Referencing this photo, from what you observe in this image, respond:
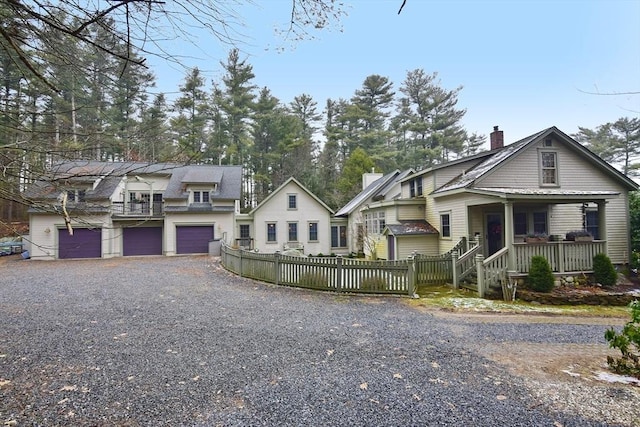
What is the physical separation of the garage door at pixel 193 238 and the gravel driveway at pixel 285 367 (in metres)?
13.2

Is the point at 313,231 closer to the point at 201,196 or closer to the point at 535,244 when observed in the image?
the point at 201,196

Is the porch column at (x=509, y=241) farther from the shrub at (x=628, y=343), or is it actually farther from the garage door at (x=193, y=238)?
the garage door at (x=193, y=238)

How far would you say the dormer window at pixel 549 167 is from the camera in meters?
13.3

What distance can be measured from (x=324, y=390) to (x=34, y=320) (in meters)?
Answer: 6.93

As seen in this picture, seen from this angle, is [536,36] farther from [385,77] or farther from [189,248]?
[385,77]

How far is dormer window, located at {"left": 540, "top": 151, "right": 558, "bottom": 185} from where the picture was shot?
13273 mm

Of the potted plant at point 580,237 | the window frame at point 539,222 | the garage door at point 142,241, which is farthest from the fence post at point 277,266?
the garage door at point 142,241

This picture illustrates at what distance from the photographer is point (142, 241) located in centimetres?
2161

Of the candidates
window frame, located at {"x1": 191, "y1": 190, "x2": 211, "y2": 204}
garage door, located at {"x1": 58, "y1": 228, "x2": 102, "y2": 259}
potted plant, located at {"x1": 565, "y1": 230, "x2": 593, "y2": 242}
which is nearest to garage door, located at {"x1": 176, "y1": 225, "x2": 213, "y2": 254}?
window frame, located at {"x1": 191, "y1": 190, "x2": 211, "y2": 204}

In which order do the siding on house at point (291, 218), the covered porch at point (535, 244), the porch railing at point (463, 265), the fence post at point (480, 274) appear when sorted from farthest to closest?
the siding on house at point (291, 218)
the porch railing at point (463, 265)
the covered porch at point (535, 244)
the fence post at point (480, 274)

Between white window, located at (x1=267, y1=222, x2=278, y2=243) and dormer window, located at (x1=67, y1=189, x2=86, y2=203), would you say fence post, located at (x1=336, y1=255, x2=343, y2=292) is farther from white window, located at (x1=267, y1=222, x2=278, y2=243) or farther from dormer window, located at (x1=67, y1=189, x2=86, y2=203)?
white window, located at (x1=267, y1=222, x2=278, y2=243)

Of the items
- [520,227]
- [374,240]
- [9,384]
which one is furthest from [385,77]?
[9,384]

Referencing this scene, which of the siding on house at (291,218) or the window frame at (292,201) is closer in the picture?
the siding on house at (291,218)

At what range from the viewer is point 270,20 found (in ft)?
9.03
